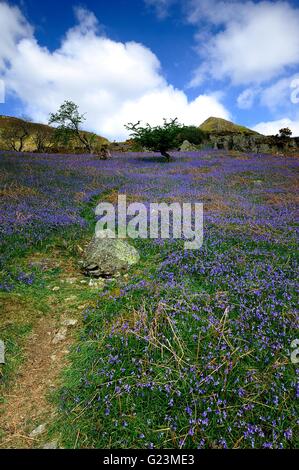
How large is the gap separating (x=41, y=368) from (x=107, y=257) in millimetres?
2773

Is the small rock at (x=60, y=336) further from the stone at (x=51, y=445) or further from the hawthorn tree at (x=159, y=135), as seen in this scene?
the hawthorn tree at (x=159, y=135)

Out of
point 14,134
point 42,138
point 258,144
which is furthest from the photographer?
point 14,134

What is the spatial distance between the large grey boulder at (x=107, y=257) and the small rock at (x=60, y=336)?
5.88 feet

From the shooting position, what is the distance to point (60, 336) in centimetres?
463

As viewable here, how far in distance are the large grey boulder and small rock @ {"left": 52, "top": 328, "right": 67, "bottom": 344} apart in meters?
1.79

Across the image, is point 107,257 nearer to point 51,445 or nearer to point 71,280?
point 71,280

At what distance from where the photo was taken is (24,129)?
42.4m

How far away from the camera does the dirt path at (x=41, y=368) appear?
3.35 m

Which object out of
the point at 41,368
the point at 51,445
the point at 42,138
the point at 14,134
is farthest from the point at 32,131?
the point at 51,445

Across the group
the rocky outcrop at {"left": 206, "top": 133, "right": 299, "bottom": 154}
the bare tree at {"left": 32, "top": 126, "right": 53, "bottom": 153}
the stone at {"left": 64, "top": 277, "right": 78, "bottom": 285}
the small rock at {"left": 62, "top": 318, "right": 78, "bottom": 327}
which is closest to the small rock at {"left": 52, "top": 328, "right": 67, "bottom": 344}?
the small rock at {"left": 62, "top": 318, "right": 78, "bottom": 327}

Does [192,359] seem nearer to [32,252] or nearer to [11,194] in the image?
[32,252]

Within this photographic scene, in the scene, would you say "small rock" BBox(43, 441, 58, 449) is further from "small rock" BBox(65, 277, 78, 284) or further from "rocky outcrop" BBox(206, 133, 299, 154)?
"rocky outcrop" BBox(206, 133, 299, 154)
